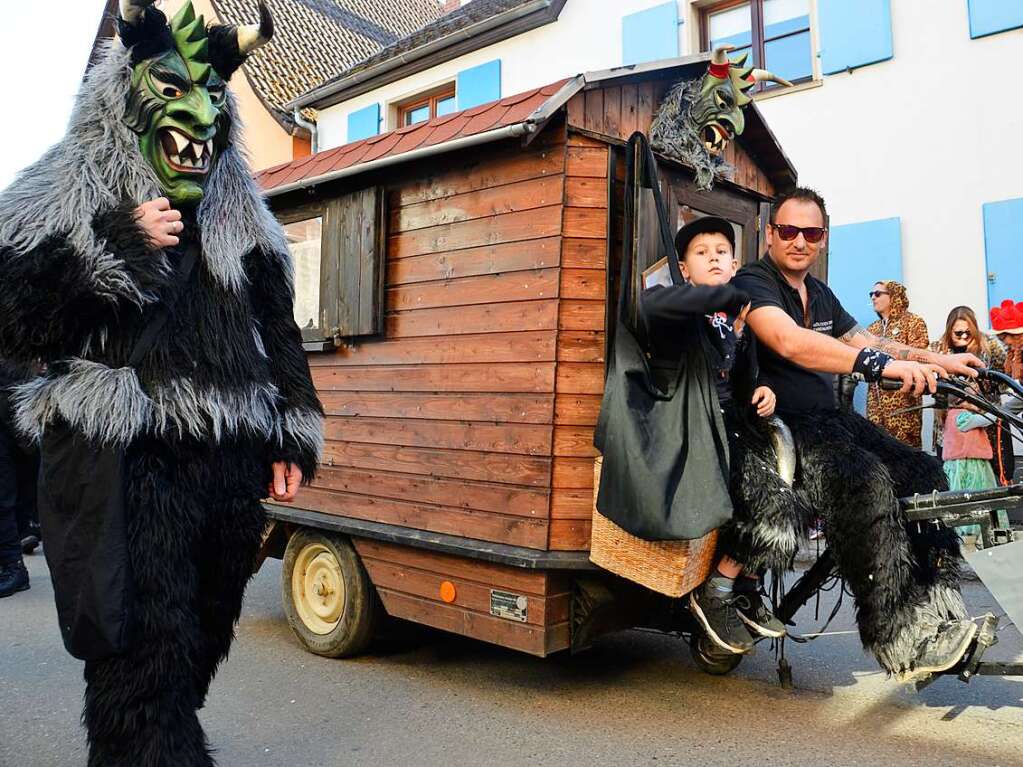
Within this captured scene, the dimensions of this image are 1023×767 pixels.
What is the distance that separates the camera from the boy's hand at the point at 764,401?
3.18 meters

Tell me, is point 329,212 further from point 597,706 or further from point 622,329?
point 597,706

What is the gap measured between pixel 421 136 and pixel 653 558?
2.18 meters

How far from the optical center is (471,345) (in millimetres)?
3709

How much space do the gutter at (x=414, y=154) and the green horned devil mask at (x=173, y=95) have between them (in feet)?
3.52

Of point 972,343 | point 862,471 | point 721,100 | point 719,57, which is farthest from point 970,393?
point 972,343

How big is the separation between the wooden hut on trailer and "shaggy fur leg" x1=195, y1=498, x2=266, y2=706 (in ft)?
3.88

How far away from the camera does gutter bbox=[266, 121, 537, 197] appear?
3307mm

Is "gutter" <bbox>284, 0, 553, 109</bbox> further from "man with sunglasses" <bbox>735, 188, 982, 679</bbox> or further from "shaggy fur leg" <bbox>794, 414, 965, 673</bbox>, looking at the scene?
"shaggy fur leg" <bbox>794, 414, 965, 673</bbox>

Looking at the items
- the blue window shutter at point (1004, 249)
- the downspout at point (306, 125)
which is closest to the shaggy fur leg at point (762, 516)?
the blue window shutter at point (1004, 249)

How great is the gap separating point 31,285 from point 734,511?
7.66ft

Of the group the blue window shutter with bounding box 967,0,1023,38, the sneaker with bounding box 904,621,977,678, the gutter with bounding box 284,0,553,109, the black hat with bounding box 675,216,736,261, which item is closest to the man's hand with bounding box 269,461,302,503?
the black hat with bounding box 675,216,736,261

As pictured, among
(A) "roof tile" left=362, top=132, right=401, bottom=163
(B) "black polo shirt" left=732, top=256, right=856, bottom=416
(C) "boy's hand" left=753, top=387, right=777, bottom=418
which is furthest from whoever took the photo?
(A) "roof tile" left=362, top=132, right=401, bottom=163

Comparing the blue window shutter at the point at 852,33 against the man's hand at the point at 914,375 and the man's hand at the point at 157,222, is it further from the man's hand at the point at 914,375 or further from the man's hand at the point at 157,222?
the man's hand at the point at 157,222

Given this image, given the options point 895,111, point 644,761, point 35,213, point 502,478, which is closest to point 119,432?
point 35,213
